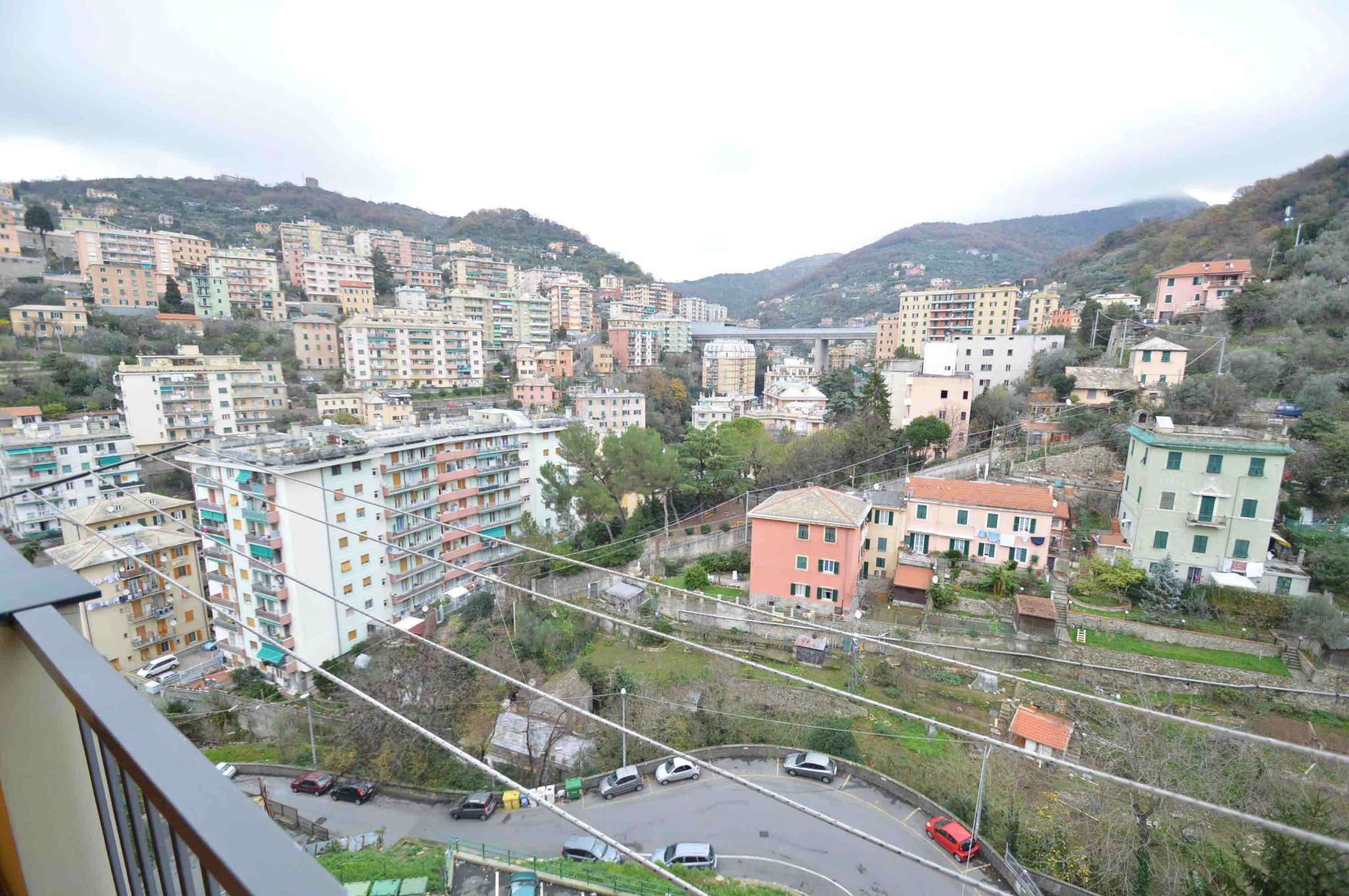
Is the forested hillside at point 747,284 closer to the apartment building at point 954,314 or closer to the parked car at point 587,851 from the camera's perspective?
the apartment building at point 954,314

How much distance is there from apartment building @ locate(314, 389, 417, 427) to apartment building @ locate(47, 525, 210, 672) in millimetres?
9505

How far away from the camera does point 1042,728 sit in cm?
859

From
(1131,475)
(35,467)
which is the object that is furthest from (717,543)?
(35,467)

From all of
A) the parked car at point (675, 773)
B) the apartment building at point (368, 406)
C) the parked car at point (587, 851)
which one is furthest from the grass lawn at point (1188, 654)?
the apartment building at point (368, 406)

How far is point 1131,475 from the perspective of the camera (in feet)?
39.0

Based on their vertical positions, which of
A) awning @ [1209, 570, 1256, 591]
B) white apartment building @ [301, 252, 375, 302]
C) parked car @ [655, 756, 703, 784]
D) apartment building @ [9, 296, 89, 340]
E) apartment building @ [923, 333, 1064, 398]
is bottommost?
parked car @ [655, 756, 703, 784]

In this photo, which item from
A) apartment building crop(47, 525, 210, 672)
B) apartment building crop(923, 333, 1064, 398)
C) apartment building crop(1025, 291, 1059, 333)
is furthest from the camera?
apartment building crop(1025, 291, 1059, 333)

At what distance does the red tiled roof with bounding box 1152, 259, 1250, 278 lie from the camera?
21719 mm

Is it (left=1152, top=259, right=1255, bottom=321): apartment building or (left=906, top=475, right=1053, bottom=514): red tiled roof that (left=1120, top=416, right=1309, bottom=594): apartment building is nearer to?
(left=906, top=475, right=1053, bottom=514): red tiled roof

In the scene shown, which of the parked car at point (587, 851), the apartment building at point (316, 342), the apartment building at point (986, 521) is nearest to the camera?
the parked car at point (587, 851)

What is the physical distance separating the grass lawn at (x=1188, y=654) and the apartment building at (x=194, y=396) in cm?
2608

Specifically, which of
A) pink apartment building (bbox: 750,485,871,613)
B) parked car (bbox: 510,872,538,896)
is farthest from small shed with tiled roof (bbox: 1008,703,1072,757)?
parked car (bbox: 510,872,538,896)

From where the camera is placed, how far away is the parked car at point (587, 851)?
7414 millimetres

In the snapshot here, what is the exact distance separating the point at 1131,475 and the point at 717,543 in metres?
8.75
